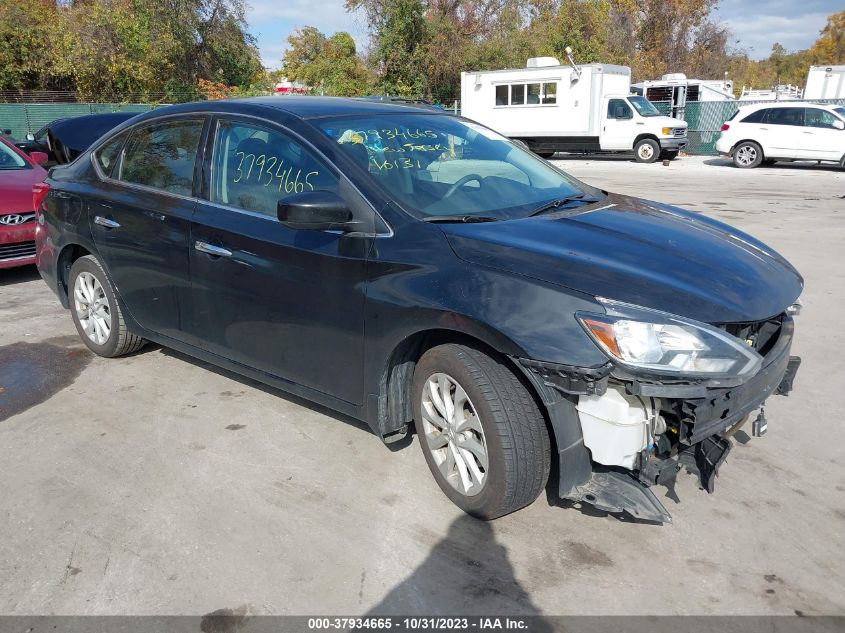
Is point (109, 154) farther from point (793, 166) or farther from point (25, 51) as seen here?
point (25, 51)

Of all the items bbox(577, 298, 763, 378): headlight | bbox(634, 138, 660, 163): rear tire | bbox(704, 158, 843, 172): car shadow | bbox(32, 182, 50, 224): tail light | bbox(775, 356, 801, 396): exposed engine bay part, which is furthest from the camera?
bbox(634, 138, 660, 163): rear tire

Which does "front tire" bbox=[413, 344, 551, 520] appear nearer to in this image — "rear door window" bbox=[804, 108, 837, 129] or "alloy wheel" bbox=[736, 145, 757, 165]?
"rear door window" bbox=[804, 108, 837, 129]

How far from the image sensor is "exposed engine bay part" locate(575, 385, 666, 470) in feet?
9.22

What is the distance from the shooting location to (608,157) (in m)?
25.2

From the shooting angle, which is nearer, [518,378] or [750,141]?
[518,378]

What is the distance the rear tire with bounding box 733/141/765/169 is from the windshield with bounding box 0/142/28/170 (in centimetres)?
1819

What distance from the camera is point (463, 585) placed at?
9.35 ft

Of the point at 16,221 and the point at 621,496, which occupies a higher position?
the point at 16,221

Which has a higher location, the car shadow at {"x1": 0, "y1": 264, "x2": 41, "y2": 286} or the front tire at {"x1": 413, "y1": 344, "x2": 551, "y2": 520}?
the front tire at {"x1": 413, "y1": 344, "x2": 551, "y2": 520}

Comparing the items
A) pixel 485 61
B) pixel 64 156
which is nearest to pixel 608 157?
pixel 485 61

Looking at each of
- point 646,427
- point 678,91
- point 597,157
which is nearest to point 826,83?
point 678,91

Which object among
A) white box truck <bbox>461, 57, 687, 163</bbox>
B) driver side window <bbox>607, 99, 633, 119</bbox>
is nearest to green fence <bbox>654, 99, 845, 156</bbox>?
white box truck <bbox>461, 57, 687, 163</bbox>

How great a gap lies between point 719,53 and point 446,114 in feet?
165

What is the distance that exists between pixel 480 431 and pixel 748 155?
65.7 feet
